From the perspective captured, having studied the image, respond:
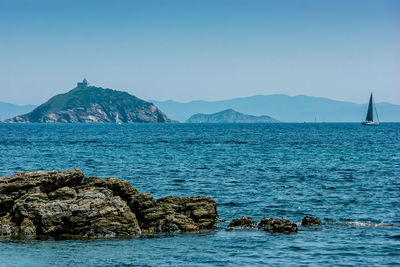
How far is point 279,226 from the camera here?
87.7 feet

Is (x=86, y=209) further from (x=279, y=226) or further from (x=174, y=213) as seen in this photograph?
(x=279, y=226)

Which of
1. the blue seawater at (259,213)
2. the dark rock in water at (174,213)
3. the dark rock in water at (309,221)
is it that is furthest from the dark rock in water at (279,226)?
the dark rock in water at (174,213)

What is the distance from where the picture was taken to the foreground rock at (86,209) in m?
26.0

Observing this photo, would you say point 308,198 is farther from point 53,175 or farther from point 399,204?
point 53,175

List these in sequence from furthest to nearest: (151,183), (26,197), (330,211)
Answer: (151,183), (330,211), (26,197)

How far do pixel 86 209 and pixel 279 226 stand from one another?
37.5ft

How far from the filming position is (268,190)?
4072cm

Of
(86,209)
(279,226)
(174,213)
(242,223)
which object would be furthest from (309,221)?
(86,209)

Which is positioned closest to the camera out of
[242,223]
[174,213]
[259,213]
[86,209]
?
[86,209]

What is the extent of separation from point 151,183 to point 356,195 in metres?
19.5

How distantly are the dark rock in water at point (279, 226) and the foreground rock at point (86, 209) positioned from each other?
337 cm

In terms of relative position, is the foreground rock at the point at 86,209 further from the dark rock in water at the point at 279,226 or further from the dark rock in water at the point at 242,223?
the dark rock in water at the point at 279,226

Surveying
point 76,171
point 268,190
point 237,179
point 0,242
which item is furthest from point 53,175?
point 237,179

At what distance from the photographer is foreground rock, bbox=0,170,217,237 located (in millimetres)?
25969
